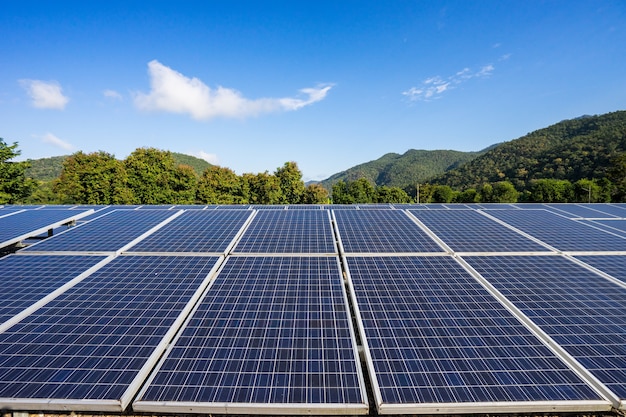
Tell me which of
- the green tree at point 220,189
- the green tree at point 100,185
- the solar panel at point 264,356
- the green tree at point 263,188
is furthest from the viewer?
the green tree at point 263,188

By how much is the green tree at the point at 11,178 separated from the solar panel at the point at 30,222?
107 ft

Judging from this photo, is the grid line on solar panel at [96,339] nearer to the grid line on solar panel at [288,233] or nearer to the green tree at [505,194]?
the grid line on solar panel at [288,233]

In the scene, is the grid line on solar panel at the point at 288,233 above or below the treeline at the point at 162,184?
below

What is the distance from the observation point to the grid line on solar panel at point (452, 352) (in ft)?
16.8

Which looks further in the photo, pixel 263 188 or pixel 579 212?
pixel 263 188

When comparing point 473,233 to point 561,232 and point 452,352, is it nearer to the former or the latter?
point 561,232

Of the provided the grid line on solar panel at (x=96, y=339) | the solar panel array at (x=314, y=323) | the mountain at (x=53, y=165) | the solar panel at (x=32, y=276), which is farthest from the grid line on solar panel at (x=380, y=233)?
the mountain at (x=53, y=165)

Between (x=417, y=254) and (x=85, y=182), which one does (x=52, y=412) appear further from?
(x=85, y=182)

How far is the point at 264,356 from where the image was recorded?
5.93 meters

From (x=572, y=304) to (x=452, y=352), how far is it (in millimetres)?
4623

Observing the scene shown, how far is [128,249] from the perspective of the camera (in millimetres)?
10867

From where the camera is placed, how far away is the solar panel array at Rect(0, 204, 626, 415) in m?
5.18

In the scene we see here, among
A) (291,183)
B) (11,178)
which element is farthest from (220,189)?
(11,178)

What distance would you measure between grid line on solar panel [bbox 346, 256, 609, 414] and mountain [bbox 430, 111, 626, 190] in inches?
3722
